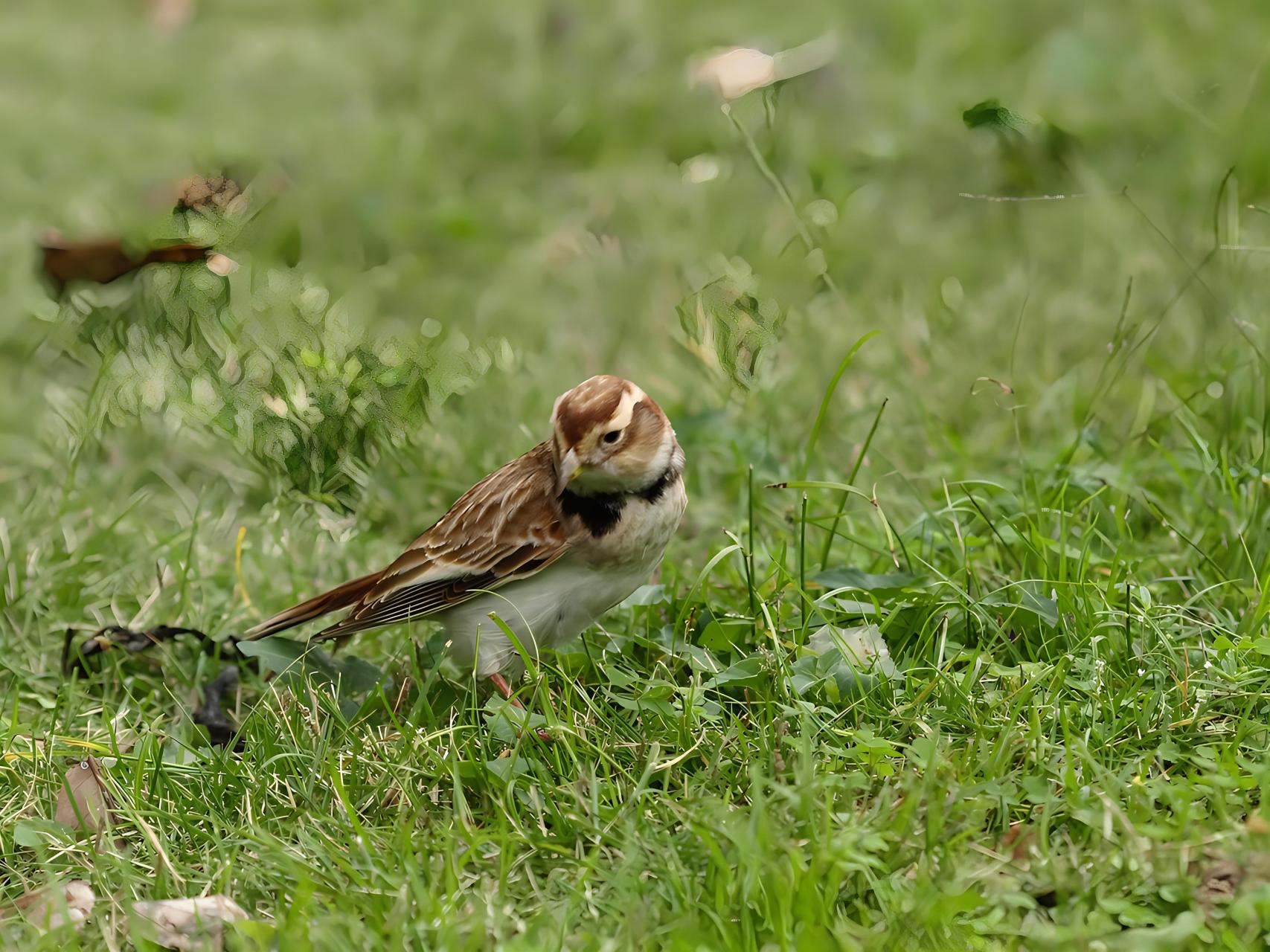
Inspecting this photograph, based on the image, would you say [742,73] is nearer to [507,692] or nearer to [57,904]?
[507,692]

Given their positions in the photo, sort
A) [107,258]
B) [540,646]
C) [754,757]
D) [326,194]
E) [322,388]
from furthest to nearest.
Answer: [326,194]
[107,258]
[322,388]
[540,646]
[754,757]

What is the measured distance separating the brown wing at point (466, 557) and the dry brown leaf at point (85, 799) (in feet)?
2.43

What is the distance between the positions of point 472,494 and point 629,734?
1.11 meters

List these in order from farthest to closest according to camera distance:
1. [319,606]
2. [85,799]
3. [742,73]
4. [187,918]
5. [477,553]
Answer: [742,73] → [319,606] → [477,553] → [85,799] → [187,918]

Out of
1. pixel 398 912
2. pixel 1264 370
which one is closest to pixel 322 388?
pixel 398 912

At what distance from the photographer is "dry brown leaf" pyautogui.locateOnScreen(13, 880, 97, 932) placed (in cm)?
351

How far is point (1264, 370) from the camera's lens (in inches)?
202

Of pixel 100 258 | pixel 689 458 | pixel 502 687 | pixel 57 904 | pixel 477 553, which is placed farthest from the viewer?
pixel 100 258

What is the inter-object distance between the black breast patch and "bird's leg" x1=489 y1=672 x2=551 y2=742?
50 centimetres

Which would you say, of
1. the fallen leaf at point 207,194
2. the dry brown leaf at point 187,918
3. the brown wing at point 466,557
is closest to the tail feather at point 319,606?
the brown wing at point 466,557

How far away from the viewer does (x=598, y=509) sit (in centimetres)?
439

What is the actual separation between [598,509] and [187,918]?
1584 mm

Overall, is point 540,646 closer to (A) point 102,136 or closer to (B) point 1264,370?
(B) point 1264,370

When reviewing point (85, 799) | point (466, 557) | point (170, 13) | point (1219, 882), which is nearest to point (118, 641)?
point (85, 799)
